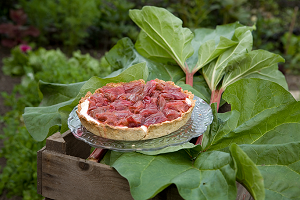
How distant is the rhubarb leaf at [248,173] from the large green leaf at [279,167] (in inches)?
2.8

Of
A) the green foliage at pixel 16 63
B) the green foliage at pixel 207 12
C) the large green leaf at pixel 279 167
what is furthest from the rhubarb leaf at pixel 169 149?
the green foliage at pixel 207 12

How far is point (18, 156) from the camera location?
2.38m

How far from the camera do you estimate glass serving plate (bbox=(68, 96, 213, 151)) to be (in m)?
1.06

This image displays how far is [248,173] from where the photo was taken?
0.92 m

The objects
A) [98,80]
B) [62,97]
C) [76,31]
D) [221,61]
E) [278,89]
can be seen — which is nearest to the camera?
[278,89]

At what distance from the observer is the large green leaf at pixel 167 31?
5.47 feet

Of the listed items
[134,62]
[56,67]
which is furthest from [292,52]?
[134,62]

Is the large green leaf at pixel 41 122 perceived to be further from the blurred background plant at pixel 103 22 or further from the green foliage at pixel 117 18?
the green foliage at pixel 117 18

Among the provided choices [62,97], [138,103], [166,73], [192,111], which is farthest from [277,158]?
[62,97]

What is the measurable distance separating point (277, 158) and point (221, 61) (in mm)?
826

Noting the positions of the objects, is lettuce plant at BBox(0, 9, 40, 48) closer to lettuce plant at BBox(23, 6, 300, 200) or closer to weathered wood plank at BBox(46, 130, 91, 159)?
lettuce plant at BBox(23, 6, 300, 200)

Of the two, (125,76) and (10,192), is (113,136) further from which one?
(10,192)

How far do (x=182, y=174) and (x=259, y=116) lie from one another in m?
0.44

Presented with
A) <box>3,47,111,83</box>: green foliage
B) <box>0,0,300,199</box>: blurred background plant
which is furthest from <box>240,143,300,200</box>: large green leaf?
<box>0,0,300,199</box>: blurred background plant
